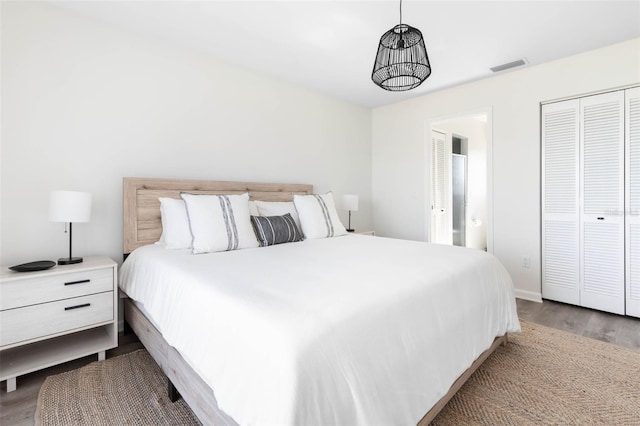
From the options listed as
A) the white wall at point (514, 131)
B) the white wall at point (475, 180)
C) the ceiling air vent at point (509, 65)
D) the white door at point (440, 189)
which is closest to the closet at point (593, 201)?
the white wall at point (514, 131)

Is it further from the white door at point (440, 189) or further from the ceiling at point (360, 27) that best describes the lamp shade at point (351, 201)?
the ceiling at point (360, 27)

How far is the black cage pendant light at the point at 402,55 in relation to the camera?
1902 millimetres

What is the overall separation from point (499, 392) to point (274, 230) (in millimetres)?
1937

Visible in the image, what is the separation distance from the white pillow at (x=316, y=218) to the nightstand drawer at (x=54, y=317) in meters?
1.69

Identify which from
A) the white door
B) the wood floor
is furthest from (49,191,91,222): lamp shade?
the white door

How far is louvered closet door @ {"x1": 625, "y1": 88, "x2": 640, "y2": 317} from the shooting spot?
2748mm

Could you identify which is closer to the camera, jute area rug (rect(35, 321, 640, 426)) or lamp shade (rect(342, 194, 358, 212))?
jute area rug (rect(35, 321, 640, 426))

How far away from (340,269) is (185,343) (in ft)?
2.78

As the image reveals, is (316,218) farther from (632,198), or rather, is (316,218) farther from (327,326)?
(632,198)

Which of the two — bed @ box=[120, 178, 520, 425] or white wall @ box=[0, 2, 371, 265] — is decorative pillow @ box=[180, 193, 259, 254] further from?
white wall @ box=[0, 2, 371, 265]

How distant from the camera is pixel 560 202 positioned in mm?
3160

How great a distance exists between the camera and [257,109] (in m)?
3.41

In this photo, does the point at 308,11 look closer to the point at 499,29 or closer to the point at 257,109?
the point at 257,109

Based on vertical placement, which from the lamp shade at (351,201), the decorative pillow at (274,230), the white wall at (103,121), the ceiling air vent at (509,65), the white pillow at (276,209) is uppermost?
the ceiling air vent at (509,65)
